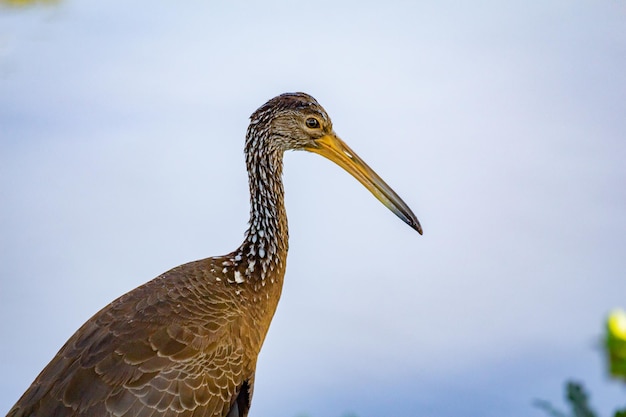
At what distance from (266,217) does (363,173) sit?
503mm

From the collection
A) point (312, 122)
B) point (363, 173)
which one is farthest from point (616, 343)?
point (363, 173)

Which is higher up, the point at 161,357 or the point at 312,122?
the point at 312,122

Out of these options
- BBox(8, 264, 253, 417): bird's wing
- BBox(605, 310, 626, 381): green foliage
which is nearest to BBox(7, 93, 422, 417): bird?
BBox(8, 264, 253, 417): bird's wing

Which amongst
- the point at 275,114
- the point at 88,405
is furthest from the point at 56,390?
the point at 275,114

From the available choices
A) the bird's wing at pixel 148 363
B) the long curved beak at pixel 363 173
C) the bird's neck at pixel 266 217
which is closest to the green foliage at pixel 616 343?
the bird's wing at pixel 148 363

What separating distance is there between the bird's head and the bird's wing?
2.58ft

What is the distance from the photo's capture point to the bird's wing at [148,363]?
2742 mm

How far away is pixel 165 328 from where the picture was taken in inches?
116

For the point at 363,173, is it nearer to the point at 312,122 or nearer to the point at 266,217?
the point at 312,122

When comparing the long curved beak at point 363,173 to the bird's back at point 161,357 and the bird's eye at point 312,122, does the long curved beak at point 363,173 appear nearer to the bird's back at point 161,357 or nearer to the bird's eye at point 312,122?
the bird's eye at point 312,122

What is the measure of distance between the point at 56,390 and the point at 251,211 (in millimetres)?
1222

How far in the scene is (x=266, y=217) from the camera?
358cm

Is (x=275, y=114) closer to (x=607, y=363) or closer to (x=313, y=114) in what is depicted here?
(x=313, y=114)

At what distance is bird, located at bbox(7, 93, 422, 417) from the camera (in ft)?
9.10
